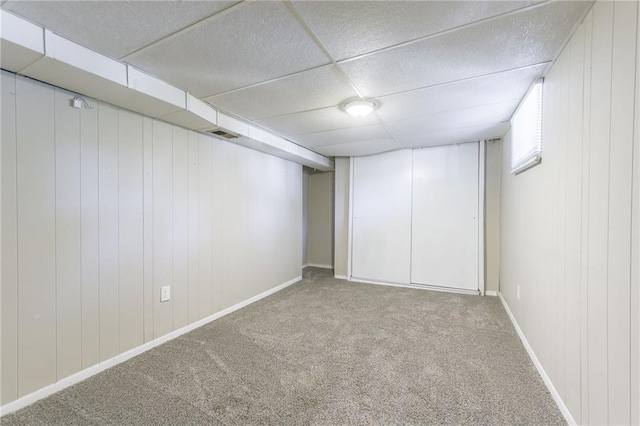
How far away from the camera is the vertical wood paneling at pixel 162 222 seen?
7.35 feet

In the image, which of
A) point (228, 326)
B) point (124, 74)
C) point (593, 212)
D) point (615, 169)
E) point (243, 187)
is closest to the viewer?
point (615, 169)

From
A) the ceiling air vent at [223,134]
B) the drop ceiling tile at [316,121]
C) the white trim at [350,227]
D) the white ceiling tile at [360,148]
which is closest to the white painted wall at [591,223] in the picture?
the drop ceiling tile at [316,121]

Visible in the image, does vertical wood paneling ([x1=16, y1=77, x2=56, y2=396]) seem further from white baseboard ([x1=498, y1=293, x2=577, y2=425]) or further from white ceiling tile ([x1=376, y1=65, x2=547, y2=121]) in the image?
white baseboard ([x1=498, y1=293, x2=577, y2=425])

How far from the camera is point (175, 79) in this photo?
1857 millimetres

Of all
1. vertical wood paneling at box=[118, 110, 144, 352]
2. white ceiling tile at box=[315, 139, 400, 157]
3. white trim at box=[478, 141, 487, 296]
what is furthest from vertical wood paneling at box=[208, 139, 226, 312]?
white trim at box=[478, 141, 487, 296]

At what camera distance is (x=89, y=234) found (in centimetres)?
183

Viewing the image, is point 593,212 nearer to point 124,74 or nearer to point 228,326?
point 124,74

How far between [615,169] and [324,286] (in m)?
3.43

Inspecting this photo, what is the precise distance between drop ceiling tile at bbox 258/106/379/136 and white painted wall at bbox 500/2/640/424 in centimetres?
146

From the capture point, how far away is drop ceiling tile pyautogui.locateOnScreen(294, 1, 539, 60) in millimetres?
1172

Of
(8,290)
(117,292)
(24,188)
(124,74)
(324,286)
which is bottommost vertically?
(324,286)

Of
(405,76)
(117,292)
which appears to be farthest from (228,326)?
(405,76)

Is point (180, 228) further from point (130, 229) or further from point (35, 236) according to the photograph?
point (35, 236)

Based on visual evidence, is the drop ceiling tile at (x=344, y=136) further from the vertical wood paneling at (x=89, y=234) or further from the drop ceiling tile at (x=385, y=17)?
the vertical wood paneling at (x=89, y=234)
